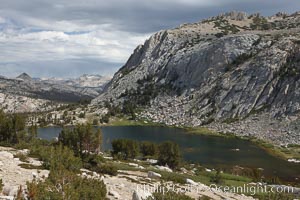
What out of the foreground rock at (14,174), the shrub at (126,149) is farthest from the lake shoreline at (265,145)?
the foreground rock at (14,174)

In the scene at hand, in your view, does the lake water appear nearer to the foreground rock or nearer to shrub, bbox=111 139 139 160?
shrub, bbox=111 139 139 160

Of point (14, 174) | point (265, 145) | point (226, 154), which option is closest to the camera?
point (14, 174)

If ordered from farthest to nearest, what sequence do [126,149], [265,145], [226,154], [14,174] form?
[265,145] < [226,154] < [126,149] < [14,174]

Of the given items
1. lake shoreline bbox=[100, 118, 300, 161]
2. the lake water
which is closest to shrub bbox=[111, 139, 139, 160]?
the lake water

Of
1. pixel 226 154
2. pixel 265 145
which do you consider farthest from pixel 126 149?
pixel 265 145

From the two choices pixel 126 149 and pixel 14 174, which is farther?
pixel 126 149

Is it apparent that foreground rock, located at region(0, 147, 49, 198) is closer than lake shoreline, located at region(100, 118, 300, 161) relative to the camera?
Yes

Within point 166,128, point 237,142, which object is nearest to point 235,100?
point 166,128

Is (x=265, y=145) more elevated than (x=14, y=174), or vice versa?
(x=14, y=174)

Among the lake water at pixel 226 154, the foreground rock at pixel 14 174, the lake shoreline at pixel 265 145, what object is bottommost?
the lake water at pixel 226 154

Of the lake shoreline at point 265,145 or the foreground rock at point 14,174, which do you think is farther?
the lake shoreline at point 265,145

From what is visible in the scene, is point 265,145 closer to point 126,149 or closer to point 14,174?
point 126,149

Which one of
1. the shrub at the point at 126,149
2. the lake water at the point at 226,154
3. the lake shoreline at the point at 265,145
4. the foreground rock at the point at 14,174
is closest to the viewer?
the foreground rock at the point at 14,174

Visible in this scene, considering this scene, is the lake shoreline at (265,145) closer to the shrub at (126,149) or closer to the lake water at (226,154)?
the lake water at (226,154)
